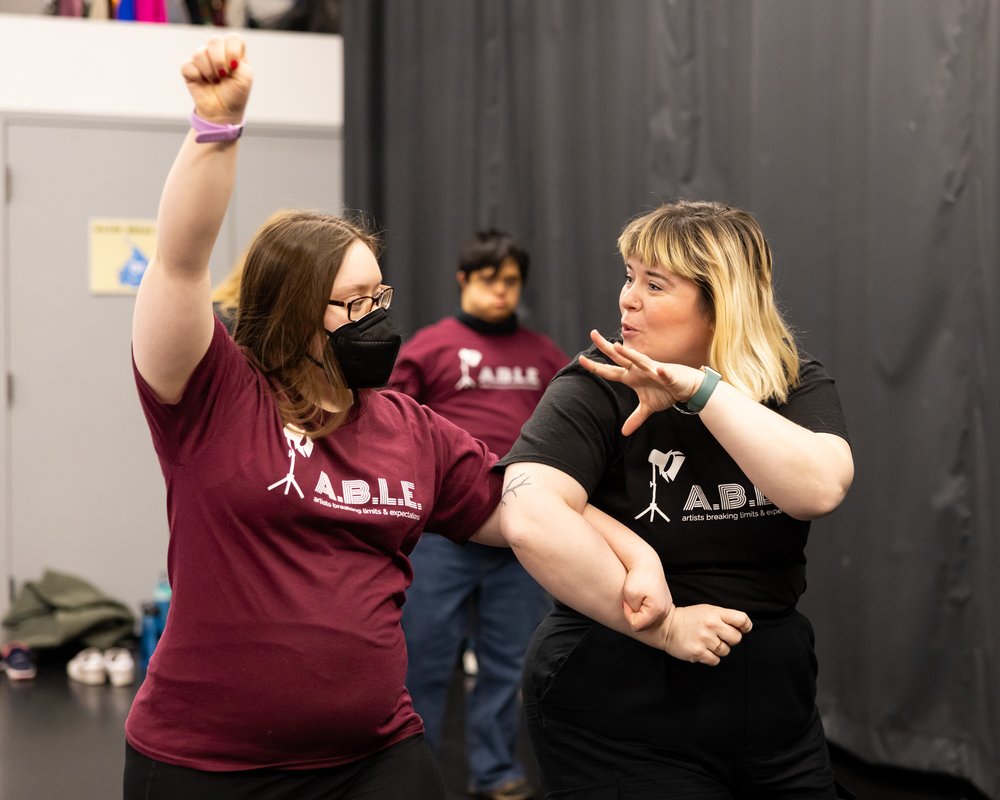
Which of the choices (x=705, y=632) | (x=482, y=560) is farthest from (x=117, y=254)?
(x=705, y=632)

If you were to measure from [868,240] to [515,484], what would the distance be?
68.9 inches

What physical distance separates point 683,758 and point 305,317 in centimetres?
79

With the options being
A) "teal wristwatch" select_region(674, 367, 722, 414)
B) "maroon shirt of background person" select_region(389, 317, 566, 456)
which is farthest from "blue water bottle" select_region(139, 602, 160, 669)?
"teal wristwatch" select_region(674, 367, 722, 414)

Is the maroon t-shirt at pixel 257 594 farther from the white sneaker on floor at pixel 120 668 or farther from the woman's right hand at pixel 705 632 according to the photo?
the white sneaker on floor at pixel 120 668

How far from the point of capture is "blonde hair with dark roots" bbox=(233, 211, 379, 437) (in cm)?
157

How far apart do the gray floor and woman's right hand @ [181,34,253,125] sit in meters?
2.47

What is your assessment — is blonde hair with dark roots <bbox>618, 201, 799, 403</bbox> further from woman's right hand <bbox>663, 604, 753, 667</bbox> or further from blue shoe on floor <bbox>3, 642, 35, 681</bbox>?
blue shoe on floor <bbox>3, 642, 35, 681</bbox>

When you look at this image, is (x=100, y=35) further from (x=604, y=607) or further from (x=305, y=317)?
(x=604, y=607)

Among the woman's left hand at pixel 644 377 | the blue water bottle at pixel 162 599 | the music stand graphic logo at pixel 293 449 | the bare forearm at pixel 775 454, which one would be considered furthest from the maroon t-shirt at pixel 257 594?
the blue water bottle at pixel 162 599

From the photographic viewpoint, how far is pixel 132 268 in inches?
200

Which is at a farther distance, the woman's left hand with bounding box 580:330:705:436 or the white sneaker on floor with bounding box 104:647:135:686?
the white sneaker on floor with bounding box 104:647:135:686

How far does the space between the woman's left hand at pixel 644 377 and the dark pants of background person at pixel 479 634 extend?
1.64 metres

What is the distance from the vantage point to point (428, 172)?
4.93 m

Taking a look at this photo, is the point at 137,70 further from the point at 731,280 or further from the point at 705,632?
the point at 705,632
